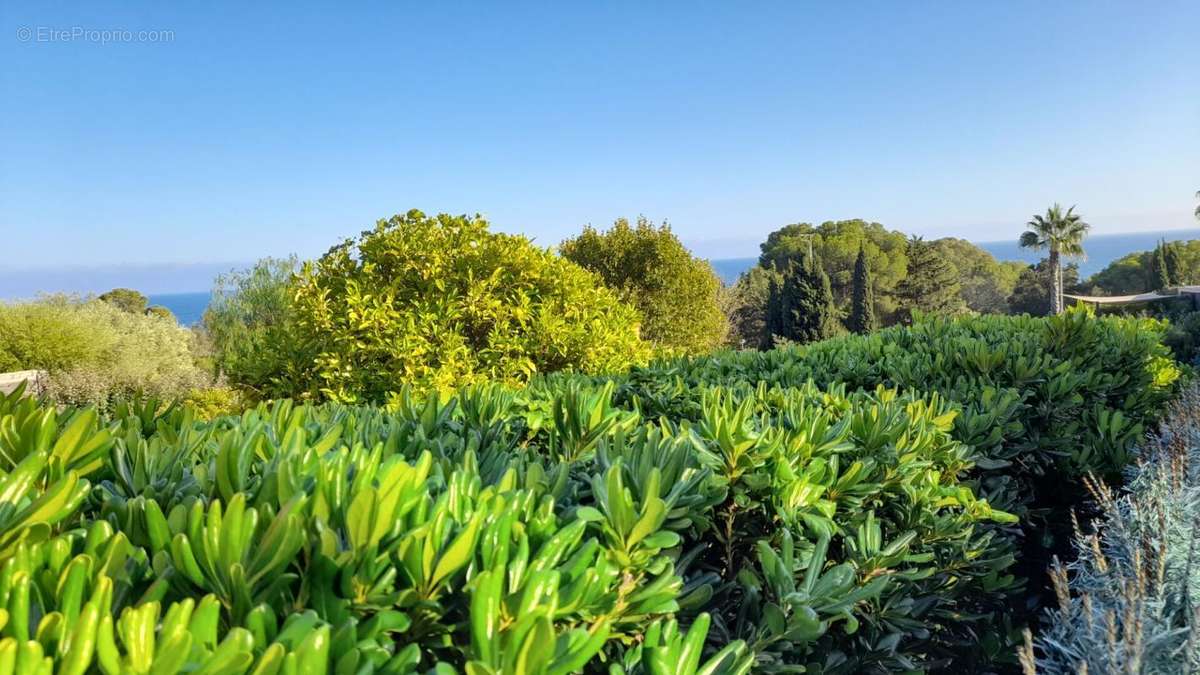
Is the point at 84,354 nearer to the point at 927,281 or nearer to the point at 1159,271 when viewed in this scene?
the point at 927,281

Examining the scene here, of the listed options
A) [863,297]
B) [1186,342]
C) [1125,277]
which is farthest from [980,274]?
[1186,342]

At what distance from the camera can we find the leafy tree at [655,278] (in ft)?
54.8

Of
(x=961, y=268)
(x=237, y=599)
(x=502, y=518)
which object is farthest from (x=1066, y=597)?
(x=961, y=268)

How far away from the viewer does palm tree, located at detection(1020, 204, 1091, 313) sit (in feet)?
125

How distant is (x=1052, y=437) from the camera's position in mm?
3557

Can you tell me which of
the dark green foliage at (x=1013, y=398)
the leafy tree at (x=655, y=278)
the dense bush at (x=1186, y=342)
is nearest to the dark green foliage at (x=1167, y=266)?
the dense bush at (x=1186, y=342)

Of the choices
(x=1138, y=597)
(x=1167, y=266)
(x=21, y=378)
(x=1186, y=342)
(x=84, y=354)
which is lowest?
(x=1186, y=342)

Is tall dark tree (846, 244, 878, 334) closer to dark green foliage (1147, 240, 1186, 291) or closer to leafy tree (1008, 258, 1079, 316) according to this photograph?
leafy tree (1008, 258, 1079, 316)

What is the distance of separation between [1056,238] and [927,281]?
749cm

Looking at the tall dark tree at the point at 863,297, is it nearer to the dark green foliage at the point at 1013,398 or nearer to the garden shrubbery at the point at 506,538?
the dark green foliage at the point at 1013,398

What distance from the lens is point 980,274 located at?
58.2 metres

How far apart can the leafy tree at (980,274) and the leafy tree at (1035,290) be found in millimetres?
1030

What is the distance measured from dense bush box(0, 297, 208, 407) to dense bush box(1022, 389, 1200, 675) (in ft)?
66.2

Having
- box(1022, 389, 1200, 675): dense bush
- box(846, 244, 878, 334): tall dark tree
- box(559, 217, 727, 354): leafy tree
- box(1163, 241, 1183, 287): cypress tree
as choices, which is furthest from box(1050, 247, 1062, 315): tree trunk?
box(1022, 389, 1200, 675): dense bush
